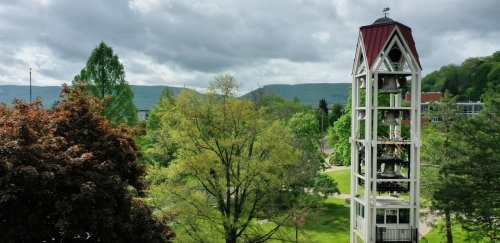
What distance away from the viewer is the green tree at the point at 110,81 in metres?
36.4

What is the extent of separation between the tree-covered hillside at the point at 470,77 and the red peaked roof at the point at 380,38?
10784cm

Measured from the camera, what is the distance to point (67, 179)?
1254cm

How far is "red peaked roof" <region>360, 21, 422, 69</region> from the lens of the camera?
70.5 feet

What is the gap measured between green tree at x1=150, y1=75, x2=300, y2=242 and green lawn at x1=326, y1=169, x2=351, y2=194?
26.8 m

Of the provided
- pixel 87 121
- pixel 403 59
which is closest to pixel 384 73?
pixel 403 59

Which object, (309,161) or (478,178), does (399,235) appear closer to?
→ (478,178)

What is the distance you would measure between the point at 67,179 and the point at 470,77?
142 metres

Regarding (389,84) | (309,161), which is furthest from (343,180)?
(389,84)

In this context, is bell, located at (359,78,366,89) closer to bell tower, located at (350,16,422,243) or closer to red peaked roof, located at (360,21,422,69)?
bell tower, located at (350,16,422,243)

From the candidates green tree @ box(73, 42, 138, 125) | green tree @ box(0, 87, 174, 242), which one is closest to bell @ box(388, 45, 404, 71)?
green tree @ box(0, 87, 174, 242)

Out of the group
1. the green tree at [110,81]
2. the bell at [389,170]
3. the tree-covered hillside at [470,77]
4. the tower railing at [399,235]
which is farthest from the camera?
the tree-covered hillside at [470,77]

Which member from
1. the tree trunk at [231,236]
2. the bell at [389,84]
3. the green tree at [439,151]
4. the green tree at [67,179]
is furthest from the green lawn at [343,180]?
the green tree at [67,179]

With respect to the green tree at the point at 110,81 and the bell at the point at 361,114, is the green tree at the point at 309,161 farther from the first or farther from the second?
the green tree at the point at 110,81

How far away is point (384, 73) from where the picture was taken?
71.9ft
